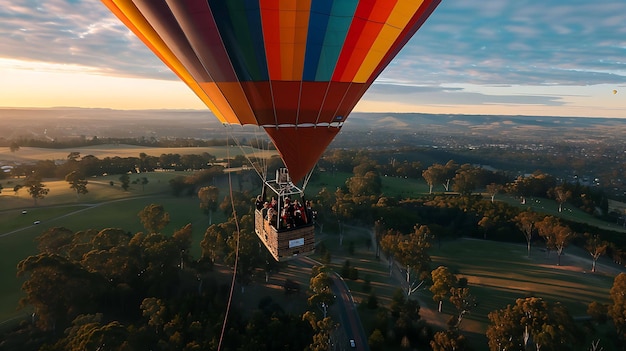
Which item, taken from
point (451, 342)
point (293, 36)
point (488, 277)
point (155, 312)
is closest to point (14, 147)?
point (155, 312)

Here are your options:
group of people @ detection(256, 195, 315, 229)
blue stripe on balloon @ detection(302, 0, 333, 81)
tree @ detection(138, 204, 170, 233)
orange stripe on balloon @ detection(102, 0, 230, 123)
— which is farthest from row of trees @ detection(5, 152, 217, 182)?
blue stripe on balloon @ detection(302, 0, 333, 81)

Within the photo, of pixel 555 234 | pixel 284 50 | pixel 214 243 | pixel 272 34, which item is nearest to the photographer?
pixel 272 34

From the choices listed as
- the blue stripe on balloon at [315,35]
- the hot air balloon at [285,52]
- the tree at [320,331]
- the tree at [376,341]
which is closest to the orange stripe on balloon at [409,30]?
the hot air balloon at [285,52]

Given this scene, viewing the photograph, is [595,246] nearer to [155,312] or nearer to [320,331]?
[320,331]

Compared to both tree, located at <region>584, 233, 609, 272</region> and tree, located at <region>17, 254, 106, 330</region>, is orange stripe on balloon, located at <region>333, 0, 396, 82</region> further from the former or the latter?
tree, located at <region>584, 233, 609, 272</region>

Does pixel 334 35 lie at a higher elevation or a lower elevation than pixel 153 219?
higher

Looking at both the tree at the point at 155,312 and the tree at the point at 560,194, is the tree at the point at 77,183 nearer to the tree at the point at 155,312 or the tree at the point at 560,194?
the tree at the point at 155,312
